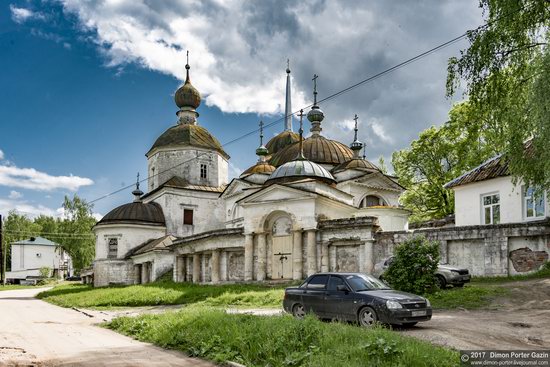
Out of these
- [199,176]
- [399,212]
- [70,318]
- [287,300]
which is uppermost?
[199,176]

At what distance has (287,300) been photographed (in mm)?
15125

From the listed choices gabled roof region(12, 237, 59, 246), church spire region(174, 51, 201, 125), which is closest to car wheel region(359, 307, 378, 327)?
church spire region(174, 51, 201, 125)

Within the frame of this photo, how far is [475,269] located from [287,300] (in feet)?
34.6

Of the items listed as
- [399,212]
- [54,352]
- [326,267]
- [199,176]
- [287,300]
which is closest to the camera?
[54,352]

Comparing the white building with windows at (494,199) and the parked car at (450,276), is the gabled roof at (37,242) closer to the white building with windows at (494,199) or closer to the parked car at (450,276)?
the white building with windows at (494,199)

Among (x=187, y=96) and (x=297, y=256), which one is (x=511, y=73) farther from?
(x=187, y=96)

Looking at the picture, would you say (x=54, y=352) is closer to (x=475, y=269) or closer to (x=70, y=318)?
(x=70, y=318)

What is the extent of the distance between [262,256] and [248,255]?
0.85m

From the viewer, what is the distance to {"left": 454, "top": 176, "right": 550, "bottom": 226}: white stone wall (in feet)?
80.8

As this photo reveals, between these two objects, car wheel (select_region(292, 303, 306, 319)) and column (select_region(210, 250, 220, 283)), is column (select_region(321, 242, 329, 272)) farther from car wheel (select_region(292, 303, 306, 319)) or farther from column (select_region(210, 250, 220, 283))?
car wheel (select_region(292, 303, 306, 319))

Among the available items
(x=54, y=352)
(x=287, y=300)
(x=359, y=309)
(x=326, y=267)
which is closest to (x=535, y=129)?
(x=359, y=309)

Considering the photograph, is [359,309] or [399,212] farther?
[399,212]

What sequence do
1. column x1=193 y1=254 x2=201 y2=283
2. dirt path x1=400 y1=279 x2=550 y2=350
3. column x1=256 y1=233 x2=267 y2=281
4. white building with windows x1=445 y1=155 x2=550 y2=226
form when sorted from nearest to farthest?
dirt path x1=400 y1=279 x2=550 y2=350 < white building with windows x1=445 y1=155 x2=550 y2=226 < column x1=256 y1=233 x2=267 y2=281 < column x1=193 y1=254 x2=201 y2=283

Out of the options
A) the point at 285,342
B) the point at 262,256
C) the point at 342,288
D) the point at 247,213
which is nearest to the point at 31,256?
the point at 247,213
